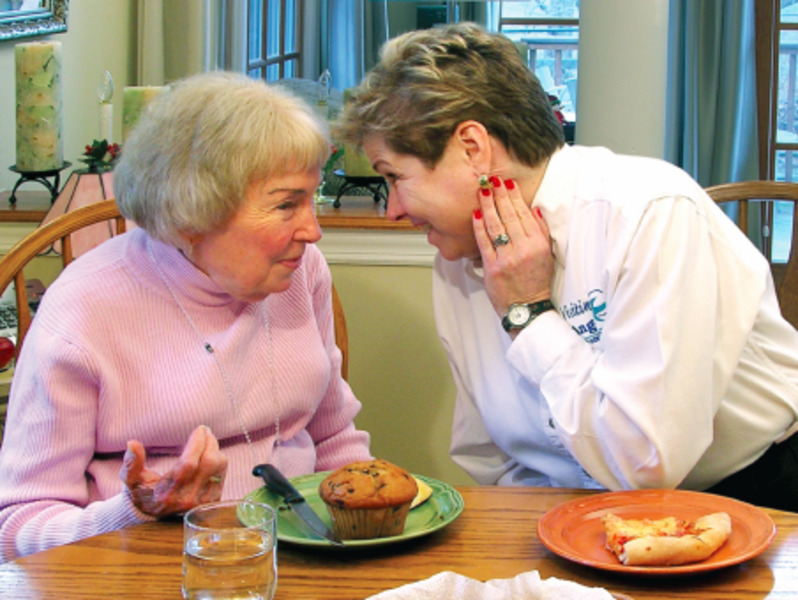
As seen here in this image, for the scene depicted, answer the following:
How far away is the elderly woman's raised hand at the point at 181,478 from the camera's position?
1.07 meters

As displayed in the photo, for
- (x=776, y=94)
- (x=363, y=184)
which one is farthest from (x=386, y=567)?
Result: (x=776, y=94)

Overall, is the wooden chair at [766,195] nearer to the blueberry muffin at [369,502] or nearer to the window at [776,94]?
the blueberry muffin at [369,502]

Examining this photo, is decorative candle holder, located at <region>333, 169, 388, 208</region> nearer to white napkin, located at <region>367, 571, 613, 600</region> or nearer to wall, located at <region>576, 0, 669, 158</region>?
wall, located at <region>576, 0, 669, 158</region>

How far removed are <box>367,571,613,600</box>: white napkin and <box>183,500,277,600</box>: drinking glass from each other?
113 mm

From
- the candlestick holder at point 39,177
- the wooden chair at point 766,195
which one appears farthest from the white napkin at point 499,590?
the candlestick holder at point 39,177

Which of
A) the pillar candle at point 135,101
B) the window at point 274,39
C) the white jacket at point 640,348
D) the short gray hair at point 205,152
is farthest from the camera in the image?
the window at point 274,39

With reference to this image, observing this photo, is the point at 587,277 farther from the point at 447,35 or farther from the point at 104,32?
the point at 104,32

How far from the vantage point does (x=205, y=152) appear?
1346 mm

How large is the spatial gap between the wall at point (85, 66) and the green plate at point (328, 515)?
1.58 metres

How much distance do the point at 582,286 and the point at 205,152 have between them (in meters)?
0.53

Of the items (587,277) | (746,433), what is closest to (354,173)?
(587,277)

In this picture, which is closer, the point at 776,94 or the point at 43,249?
the point at 43,249

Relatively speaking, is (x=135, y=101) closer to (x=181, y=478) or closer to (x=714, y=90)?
(x=181, y=478)

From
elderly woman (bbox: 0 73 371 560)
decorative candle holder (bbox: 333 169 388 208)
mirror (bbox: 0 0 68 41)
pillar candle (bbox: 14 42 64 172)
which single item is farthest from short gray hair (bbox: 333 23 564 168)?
mirror (bbox: 0 0 68 41)
